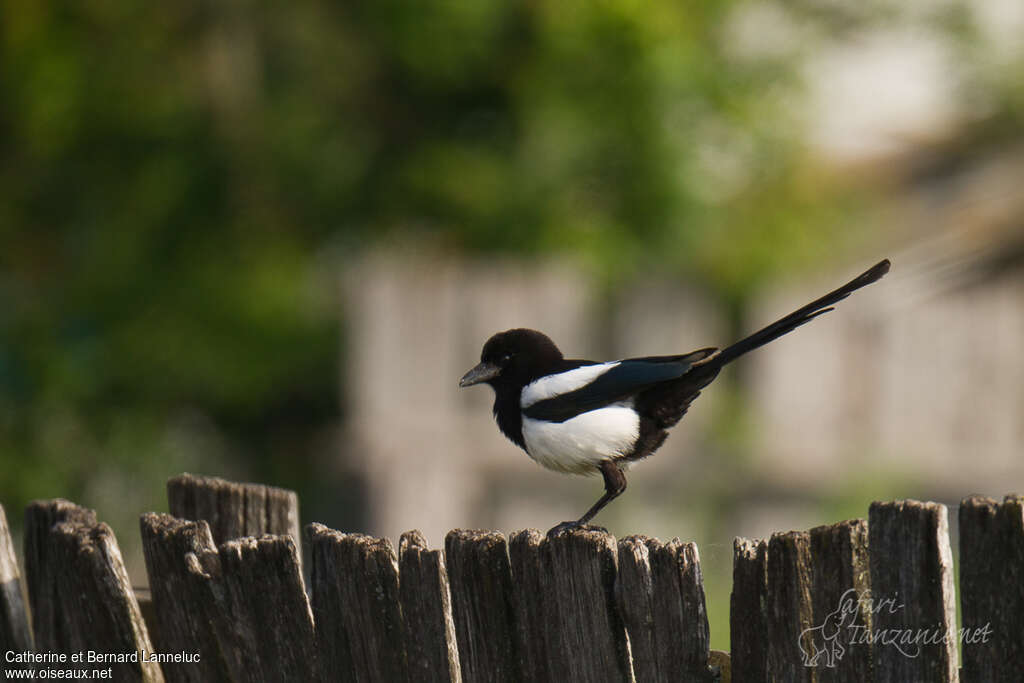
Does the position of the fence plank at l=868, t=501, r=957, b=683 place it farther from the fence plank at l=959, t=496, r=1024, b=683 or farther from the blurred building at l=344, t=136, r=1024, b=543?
the blurred building at l=344, t=136, r=1024, b=543

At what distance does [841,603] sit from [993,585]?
24 centimetres

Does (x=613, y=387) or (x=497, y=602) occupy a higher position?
(x=613, y=387)

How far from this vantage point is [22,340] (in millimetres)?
8164

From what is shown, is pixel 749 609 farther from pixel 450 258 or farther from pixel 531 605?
pixel 450 258

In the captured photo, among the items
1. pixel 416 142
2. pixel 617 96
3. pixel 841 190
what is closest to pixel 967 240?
pixel 841 190

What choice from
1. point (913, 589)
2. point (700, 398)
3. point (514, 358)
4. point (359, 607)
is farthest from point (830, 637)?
point (700, 398)

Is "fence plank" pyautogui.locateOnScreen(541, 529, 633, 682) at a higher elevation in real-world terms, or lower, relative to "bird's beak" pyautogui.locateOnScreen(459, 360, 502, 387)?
lower

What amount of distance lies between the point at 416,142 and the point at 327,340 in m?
1.42

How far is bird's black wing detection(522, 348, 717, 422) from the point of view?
10.5ft

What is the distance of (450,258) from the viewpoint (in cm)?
810

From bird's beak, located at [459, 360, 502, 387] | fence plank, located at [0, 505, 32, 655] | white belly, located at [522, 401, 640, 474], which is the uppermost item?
bird's beak, located at [459, 360, 502, 387]

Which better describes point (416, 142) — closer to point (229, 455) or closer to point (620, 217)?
point (620, 217)

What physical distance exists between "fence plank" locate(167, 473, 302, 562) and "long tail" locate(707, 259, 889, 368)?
3.64ft

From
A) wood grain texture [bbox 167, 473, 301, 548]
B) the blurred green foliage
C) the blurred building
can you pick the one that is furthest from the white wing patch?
the blurred green foliage
